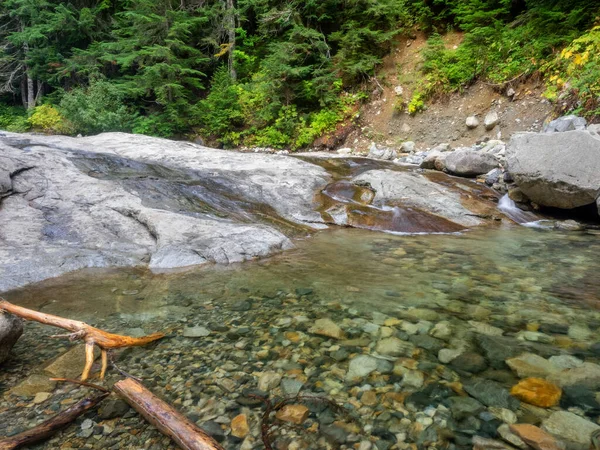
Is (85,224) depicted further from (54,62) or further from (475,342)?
(54,62)

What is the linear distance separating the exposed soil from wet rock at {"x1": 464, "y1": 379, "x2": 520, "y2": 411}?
372 inches

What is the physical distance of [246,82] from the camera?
673 inches

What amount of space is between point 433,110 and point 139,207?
33.6ft

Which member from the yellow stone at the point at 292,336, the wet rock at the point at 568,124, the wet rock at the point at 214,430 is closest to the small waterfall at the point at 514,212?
the wet rock at the point at 568,124

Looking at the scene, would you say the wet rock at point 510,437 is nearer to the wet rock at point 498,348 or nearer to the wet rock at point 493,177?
the wet rock at point 498,348

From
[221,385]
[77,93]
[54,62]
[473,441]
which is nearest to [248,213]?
[221,385]

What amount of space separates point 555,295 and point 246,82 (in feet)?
54.9

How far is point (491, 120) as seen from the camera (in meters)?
10.1

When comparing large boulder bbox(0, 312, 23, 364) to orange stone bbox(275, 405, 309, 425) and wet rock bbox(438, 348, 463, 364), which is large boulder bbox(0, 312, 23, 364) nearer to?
orange stone bbox(275, 405, 309, 425)

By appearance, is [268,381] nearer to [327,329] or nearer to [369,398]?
[369,398]

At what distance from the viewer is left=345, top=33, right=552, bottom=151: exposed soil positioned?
964 centimetres

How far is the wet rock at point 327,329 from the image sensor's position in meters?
2.32

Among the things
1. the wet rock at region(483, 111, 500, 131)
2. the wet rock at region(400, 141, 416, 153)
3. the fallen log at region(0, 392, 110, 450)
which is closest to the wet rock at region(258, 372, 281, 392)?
the fallen log at region(0, 392, 110, 450)

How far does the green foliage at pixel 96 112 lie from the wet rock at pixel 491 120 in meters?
15.0
